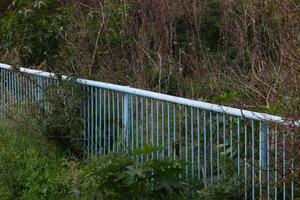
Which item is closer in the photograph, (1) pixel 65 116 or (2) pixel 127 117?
(2) pixel 127 117

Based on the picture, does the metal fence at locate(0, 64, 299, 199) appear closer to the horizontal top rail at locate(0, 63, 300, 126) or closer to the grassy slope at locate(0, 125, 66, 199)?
the horizontal top rail at locate(0, 63, 300, 126)

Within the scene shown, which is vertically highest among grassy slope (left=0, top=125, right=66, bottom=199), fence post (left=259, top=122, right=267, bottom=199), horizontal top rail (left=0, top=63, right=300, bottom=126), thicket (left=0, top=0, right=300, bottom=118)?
thicket (left=0, top=0, right=300, bottom=118)

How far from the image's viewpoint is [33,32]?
12.2m

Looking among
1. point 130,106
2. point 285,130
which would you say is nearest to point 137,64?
point 130,106

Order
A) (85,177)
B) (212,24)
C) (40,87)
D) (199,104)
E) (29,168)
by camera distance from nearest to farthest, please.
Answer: (199,104)
(85,177)
(29,168)
(40,87)
(212,24)

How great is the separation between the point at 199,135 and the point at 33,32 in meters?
7.07

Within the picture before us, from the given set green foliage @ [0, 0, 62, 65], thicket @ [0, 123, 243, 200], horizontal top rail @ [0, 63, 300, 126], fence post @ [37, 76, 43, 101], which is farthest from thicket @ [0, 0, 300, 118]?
thicket @ [0, 123, 243, 200]

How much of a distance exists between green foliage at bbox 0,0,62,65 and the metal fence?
396 centimetres

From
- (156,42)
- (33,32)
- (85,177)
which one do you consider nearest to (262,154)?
(85,177)

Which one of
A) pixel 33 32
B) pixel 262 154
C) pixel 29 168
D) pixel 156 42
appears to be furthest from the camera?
pixel 33 32

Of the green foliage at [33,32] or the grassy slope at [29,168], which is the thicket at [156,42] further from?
the grassy slope at [29,168]

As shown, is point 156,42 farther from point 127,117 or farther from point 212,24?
point 127,117

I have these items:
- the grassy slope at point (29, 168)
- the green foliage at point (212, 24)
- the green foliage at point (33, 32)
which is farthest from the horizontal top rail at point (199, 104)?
the green foliage at point (212, 24)

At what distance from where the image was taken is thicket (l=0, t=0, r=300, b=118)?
8.59 metres
